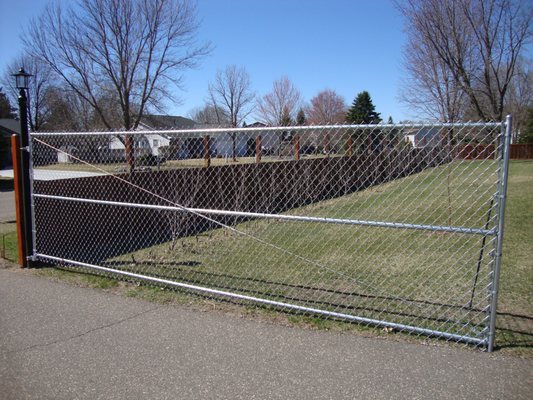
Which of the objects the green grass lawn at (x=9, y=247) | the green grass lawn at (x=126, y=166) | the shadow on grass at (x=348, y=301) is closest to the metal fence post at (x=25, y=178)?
the green grass lawn at (x=9, y=247)

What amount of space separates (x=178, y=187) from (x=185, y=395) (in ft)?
21.7

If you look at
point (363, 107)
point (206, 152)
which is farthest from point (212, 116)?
point (206, 152)

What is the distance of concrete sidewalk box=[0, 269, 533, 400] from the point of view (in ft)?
9.85

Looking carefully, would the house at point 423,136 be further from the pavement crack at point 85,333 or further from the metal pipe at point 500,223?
the pavement crack at point 85,333

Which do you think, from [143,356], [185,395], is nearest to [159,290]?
[143,356]

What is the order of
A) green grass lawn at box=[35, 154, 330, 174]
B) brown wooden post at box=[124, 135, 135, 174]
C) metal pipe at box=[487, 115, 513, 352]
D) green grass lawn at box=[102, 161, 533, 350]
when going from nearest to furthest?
metal pipe at box=[487, 115, 513, 352]
green grass lawn at box=[102, 161, 533, 350]
brown wooden post at box=[124, 135, 135, 174]
green grass lawn at box=[35, 154, 330, 174]

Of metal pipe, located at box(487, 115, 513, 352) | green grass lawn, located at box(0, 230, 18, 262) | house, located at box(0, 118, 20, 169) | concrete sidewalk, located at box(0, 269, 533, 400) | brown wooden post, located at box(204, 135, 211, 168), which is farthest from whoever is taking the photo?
house, located at box(0, 118, 20, 169)

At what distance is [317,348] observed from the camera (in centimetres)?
359

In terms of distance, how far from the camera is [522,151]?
3694 cm

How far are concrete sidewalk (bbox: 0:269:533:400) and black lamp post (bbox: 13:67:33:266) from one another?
189cm

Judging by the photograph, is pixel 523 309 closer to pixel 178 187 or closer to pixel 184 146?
pixel 184 146

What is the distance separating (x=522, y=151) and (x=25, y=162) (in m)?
40.1

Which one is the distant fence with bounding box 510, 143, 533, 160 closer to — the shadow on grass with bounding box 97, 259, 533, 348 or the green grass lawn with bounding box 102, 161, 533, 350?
the green grass lawn with bounding box 102, 161, 533, 350

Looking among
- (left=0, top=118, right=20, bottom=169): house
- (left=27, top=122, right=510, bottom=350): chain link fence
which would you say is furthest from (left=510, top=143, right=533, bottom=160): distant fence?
(left=0, top=118, right=20, bottom=169): house
